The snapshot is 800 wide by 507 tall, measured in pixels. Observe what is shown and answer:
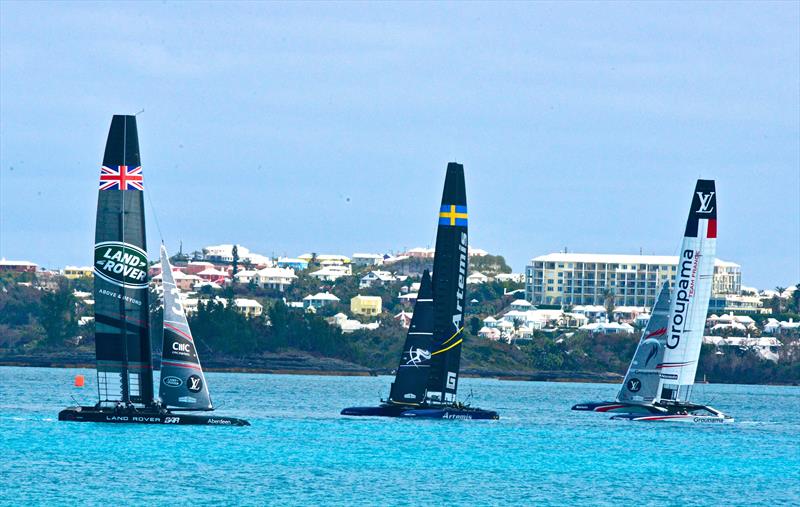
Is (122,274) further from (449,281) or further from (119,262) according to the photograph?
(449,281)

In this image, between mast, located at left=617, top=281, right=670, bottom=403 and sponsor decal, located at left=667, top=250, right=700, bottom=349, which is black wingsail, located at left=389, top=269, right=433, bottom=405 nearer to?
sponsor decal, located at left=667, top=250, right=700, bottom=349

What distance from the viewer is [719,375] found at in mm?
192000

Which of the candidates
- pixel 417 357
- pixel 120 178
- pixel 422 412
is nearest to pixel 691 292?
pixel 417 357

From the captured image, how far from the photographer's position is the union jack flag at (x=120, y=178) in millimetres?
58719

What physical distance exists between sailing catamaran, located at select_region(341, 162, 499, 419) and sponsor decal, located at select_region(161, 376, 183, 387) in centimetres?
1151

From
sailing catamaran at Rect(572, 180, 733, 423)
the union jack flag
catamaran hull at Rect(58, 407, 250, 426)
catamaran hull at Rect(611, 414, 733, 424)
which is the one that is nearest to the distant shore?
sailing catamaran at Rect(572, 180, 733, 423)

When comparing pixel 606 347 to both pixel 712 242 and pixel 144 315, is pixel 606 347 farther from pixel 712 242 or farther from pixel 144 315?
pixel 144 315

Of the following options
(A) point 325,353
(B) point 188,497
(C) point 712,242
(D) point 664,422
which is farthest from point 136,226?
(A) point 325,353

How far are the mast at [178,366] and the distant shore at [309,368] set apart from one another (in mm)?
122908

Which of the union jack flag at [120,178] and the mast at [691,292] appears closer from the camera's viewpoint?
the union jack flag at [120,178]

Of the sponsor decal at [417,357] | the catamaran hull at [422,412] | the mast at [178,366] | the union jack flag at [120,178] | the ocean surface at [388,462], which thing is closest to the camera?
the ocean surface at [388,462]

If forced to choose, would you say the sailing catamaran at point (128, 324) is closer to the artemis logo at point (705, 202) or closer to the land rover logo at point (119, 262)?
the land rover logo at point (119, 262)

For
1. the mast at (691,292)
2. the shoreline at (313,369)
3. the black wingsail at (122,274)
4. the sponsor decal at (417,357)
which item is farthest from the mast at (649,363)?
the shoreline at (313,369)

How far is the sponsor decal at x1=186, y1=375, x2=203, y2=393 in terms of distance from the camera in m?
60.2
